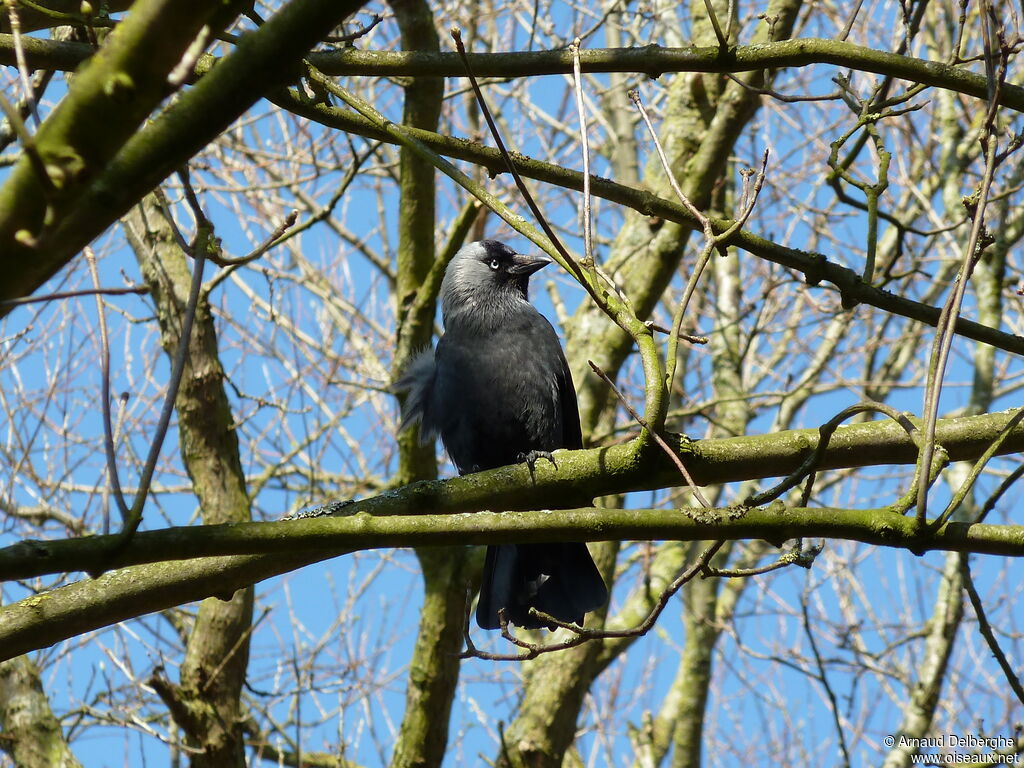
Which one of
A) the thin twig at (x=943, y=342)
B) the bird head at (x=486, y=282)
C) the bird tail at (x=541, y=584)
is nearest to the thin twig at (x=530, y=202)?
the thin twig at (x=943, y=342)

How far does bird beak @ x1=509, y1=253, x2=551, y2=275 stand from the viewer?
580 cm

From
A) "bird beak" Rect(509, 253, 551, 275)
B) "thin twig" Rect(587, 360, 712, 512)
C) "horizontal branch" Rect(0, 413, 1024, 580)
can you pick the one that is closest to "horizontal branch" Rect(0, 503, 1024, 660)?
"thin twig" Rect(587, 360, 712, 512)

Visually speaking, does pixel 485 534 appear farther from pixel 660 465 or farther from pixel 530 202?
pixel 530 202

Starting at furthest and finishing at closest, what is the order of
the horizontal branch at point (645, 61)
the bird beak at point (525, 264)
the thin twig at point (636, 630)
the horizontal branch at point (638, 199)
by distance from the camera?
1. the bird beak at point (525, 264)
2. the horizontal branch at point (638, 199)
3. the horizontal branch at point (645, 61)
4. the thin twig at point (636, 630)

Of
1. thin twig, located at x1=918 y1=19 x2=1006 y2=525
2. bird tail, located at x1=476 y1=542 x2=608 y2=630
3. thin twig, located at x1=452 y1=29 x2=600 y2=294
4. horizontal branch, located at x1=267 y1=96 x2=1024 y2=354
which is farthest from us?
bird tail, located at x1=476 y1=542 x2=608 y2=630

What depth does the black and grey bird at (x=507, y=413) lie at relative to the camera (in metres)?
4.59

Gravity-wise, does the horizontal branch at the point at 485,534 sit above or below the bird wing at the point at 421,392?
below

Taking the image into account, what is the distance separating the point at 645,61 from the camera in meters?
3.09

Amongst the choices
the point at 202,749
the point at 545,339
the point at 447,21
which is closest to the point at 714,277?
→ the point at 447,21

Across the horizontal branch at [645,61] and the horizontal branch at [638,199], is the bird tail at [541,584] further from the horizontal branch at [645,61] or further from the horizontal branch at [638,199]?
the horizontal branch at [645,61]

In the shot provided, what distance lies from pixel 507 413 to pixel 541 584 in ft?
2.74

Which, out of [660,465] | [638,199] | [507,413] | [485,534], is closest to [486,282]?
[507,413]

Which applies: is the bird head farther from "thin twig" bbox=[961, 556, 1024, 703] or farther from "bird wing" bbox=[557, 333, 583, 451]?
"thin twig" bbox=[961, 556, 1024, 703]

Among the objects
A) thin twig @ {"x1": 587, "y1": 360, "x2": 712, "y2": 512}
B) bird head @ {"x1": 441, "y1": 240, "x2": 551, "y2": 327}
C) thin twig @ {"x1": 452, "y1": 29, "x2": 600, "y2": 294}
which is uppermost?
bird head @ {"x1": 441, "y1": 240, "x2": 551, "y2": 327}
